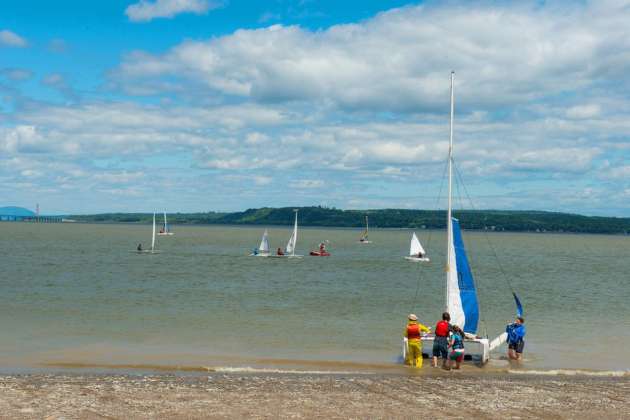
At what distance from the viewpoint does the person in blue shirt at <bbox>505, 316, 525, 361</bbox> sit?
26.3 meters

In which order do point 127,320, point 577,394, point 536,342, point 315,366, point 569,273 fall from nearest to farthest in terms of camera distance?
1. point 577,394
2. point 315,366
3. point 536,342
4. point 127,320
5. point 569,273

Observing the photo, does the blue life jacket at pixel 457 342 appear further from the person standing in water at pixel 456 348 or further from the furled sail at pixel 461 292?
the furled sail at pixel 461 292

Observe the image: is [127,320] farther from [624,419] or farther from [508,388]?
[624,419]

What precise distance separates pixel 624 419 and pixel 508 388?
161 inches

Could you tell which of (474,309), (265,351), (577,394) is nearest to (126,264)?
(265,351)

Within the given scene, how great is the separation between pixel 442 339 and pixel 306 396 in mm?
6744

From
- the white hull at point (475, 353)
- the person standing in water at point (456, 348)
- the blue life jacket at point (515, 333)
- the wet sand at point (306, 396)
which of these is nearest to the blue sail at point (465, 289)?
the white hull at point (475, 353)

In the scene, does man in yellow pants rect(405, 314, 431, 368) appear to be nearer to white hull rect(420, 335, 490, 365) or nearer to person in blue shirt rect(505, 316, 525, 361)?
white hull rect(420, 335, 490, 365)

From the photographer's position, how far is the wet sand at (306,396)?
17344 mm

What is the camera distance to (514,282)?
6550cm

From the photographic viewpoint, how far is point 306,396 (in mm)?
19312

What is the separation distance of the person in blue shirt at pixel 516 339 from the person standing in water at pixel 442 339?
3.59 meters

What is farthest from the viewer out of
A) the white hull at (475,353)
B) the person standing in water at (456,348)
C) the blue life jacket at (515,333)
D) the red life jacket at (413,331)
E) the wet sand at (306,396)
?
the blue life jacket at (515,333)

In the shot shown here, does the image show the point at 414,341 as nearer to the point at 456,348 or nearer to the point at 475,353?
the point at 456,348
